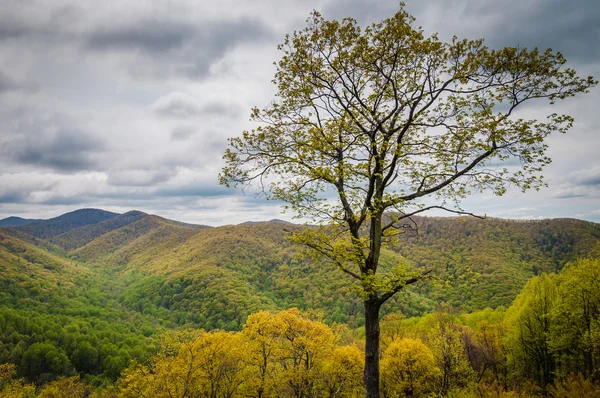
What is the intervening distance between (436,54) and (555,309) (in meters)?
29.7

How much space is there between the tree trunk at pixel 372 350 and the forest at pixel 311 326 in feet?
2.50

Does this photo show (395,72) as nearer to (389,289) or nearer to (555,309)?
(389,289)

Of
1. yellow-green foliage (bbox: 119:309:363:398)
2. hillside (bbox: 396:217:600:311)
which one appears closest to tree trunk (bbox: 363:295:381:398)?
yellow-green foliage (bbox: 119:309:363:398)

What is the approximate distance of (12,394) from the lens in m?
29.0

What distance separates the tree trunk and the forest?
2.50ft

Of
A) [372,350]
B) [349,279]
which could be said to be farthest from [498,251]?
[372,350]

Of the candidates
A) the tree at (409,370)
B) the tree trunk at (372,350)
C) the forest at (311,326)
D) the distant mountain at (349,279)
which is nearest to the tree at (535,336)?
the forest at (311,326)

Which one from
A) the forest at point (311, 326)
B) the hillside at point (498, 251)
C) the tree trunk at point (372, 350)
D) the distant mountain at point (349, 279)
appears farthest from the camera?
the distant mountain at point (349, 279)

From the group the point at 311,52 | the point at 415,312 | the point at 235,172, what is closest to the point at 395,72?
the point at 311,52

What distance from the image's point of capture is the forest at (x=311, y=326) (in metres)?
24.9

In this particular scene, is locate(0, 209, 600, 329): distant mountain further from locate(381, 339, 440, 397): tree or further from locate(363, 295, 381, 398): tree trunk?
locate(363, 295, 381, 398): tree trunk

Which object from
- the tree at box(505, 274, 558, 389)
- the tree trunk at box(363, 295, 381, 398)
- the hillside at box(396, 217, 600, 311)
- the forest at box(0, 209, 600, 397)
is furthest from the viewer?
the hillside at box(396, 217, 600, 311)

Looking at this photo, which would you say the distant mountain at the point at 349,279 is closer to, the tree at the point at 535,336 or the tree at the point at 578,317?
the tree at the point at 535,336

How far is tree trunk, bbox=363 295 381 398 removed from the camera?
668cm
